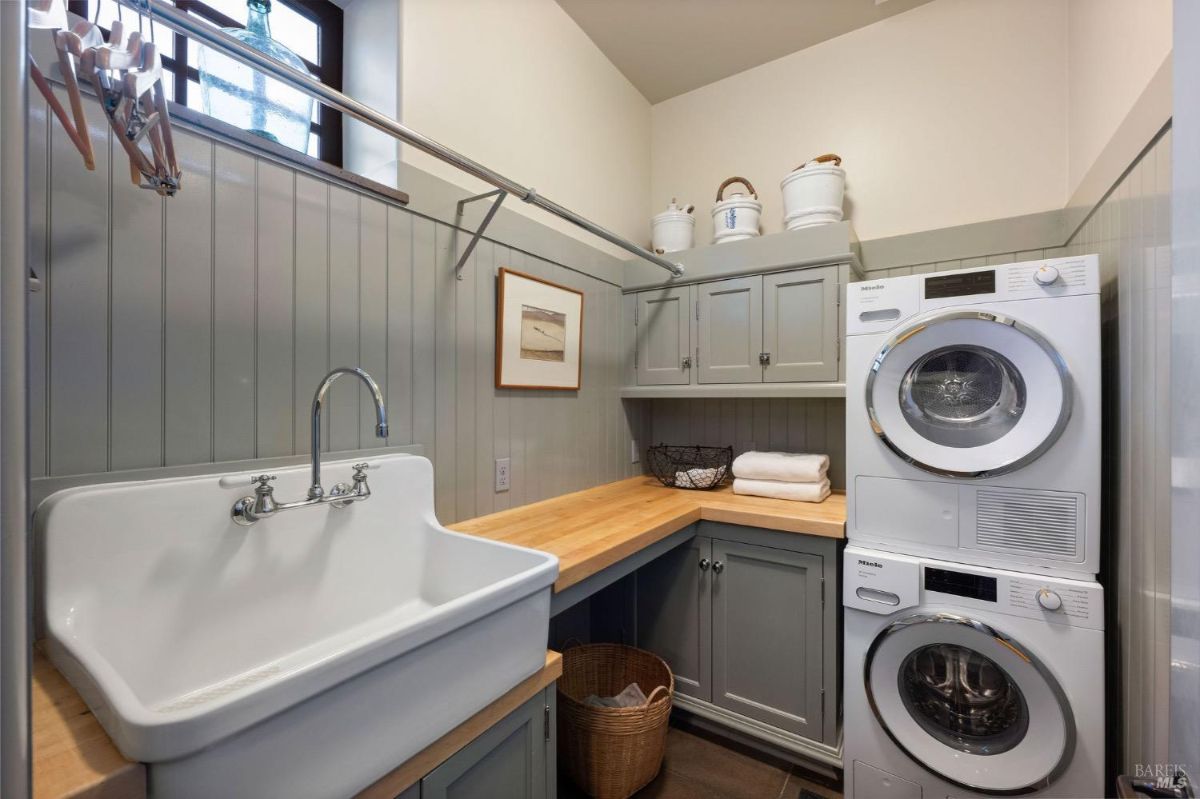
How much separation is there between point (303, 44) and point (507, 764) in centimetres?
210

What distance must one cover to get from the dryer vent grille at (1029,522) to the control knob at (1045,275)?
0.57 meters

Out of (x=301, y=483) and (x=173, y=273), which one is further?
(x=301, y=483)

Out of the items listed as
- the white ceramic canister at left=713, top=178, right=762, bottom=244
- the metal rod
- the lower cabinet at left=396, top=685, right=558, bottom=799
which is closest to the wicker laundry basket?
the lower cabinet at left=396, top=685, right=558, bottom=799

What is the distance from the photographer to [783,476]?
79.3 inches

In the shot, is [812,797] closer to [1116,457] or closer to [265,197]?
[1116,457]

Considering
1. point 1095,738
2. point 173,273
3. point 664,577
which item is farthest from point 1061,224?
point 173,273

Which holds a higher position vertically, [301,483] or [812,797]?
[301,483]

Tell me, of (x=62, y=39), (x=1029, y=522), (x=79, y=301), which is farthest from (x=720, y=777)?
(x=62, y=39)

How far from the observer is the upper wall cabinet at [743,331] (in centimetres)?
200

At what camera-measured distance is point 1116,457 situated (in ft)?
4.39

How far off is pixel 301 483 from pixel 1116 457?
210 centimetres

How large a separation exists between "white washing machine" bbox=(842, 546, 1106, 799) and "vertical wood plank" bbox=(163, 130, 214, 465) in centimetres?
177

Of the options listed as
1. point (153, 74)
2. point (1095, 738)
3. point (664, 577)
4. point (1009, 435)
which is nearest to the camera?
point (153, 74)

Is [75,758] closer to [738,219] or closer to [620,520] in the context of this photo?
[620,520]
